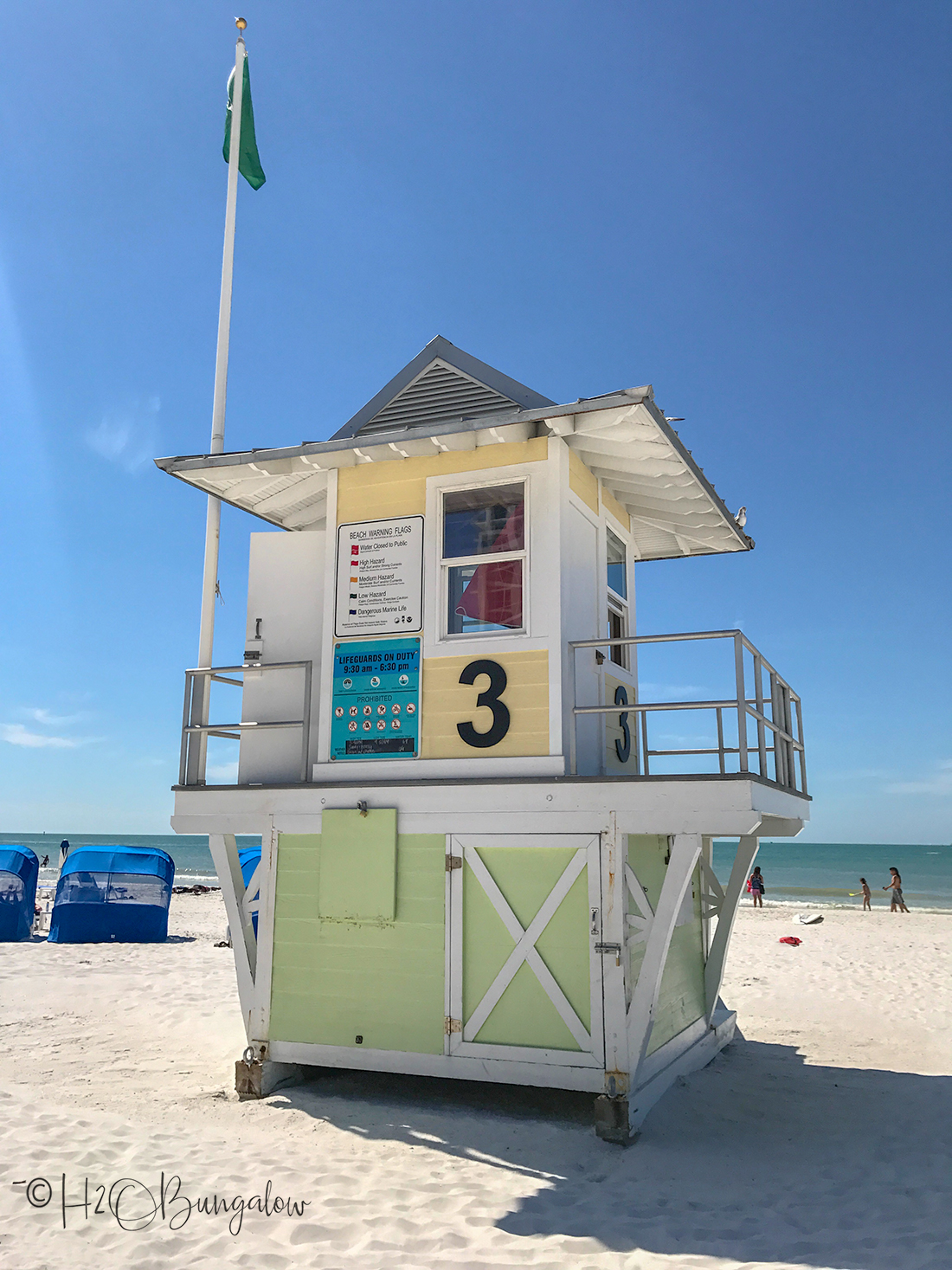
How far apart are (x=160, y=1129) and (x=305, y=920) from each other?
190 centimetres

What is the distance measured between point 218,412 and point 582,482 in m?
4.17

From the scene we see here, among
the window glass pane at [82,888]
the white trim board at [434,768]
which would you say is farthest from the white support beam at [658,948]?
the window glass pane at [82,888]

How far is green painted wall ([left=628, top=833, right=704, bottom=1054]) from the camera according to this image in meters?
7.92

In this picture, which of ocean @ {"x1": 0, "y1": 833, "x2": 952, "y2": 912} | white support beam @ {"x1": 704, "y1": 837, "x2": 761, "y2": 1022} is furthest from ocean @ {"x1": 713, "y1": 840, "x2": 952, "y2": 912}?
white support beam @ {"x1": 704, "y1": 837, "x2": 761, "y2": 1022}

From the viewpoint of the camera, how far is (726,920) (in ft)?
32.3

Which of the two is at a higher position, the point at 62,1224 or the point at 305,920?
the point at 305,920

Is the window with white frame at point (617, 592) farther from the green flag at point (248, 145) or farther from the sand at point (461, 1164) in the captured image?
the green flag at point (248, 145)

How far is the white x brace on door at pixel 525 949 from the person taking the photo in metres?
7.05

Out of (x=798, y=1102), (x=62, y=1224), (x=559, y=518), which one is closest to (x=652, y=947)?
(x=798, y=1102)

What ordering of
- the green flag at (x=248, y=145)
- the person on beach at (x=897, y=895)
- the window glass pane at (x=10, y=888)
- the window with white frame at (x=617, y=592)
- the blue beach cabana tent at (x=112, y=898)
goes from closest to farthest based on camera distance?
the window with white frame at (x=617, y=592)
the green flag at (x=248, y=145)
the blue beach cabana tent at (x=112, y=898)
the window glass pane at (x=10, y=888)
the person on beach at (x=897, y=895)

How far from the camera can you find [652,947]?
23.0 feet

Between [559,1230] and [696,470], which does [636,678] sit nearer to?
[696,470]

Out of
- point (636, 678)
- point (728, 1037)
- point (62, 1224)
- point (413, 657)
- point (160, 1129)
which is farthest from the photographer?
point (728, 1037)

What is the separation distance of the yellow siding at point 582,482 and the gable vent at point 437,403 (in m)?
0.75
